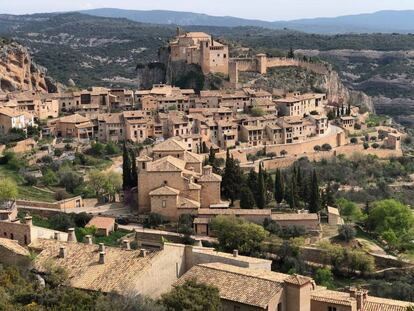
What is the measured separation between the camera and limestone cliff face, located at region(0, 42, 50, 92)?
2681 inches

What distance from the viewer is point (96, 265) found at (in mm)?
20266

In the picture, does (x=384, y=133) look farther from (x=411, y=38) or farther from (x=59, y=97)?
(x=411, y=38)

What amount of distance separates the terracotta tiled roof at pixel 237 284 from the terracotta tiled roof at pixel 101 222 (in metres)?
13.7

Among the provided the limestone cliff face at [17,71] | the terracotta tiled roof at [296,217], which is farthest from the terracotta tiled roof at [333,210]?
the limestone cliff face at [17,71]

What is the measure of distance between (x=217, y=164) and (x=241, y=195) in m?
8.35

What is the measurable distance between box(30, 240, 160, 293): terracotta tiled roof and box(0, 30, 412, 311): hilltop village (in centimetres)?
5

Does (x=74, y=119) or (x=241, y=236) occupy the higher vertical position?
(x=74, y=119)

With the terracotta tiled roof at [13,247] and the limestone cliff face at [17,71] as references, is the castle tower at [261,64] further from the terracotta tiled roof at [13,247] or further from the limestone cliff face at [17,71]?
the terracotta tiled roof at [13,247]

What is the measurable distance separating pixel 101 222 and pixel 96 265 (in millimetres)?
13382

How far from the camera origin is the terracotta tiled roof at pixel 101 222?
33.0 metres

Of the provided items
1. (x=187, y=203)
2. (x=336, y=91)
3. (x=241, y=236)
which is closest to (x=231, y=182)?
(x=187, y=203)

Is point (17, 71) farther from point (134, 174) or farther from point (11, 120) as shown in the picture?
point (134, 174)

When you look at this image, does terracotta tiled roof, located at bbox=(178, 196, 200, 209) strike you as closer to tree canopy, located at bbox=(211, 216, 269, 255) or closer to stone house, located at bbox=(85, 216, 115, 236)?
tree canopy, located at bbox=(211, 216, 269, 255)

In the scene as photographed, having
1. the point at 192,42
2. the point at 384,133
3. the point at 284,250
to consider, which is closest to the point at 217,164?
the point at 284,250
